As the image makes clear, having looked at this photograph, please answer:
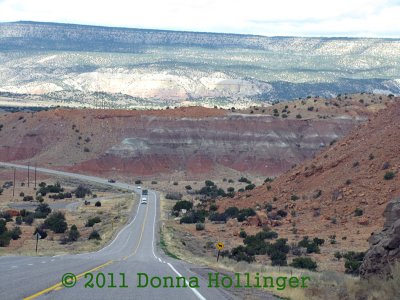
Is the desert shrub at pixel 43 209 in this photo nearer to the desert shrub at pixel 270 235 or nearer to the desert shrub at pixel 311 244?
the desert shrub at pixel 270 235

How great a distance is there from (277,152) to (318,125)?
24.1 feet

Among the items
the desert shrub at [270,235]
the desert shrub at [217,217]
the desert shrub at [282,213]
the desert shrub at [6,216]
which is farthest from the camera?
the desert shrub at [6,216]

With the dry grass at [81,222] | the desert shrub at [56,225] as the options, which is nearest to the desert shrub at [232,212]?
the dry grass at [81,222]

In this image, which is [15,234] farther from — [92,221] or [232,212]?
[232,212]

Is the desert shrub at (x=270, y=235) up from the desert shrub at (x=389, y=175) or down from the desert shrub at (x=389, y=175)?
down

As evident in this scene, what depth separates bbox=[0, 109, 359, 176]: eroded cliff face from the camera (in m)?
118

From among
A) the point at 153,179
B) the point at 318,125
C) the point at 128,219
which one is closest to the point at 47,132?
the point at 153,179

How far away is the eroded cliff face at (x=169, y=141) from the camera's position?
11775cm

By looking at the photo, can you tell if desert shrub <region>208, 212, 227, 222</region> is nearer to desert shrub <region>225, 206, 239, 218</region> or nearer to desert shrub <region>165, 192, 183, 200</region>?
desert shrub <region>225, 206, 239, 218</region>

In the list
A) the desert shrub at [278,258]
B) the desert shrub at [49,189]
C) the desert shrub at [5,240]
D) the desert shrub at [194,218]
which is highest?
the desert shrub at [49,189]

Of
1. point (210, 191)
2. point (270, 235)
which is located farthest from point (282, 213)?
point (210, 191)

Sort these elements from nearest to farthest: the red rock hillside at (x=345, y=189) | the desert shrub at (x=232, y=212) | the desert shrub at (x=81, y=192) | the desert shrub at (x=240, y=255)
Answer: the desert shrub at (x=240, y=255)
the red rock hillside at (x=345, y=189)
the desert shrub at (x=232, y=212)
the desert shrub at (x=81, y=192)

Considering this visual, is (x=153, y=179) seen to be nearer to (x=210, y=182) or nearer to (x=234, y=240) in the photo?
(x=210, y=182)

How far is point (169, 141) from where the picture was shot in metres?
122
